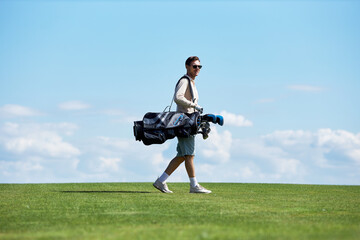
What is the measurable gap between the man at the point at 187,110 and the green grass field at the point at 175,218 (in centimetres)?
143

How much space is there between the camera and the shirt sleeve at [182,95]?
10.3 m

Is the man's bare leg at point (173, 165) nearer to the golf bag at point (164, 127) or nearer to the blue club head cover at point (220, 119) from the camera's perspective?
the golf bag at point (164, 127)

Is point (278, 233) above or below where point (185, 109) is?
below

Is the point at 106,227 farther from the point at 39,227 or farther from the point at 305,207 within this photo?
the point at 305,207

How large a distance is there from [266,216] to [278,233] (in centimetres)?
156

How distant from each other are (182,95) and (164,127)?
76 centimetres

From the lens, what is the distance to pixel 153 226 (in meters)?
5.89

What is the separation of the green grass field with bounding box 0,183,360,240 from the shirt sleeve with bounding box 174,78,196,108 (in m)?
2.04

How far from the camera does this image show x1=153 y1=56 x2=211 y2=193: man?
10414 millimetres

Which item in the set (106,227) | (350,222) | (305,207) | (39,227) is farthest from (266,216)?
(39,227)

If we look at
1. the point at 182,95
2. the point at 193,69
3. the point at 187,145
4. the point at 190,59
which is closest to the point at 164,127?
the point at 187,145

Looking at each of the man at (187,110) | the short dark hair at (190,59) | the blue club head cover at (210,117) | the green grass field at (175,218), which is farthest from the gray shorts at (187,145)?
the short dark hair at (190,59)

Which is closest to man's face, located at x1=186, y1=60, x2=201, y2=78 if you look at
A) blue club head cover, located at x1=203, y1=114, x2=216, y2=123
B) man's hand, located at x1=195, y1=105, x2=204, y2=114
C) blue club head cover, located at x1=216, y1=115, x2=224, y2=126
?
man's hand, located at x1=195, y1=105, x2=204, y2=114

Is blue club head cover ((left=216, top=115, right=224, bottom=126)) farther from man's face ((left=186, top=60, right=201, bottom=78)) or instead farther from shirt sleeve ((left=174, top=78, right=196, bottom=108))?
man's face ((left=186, top=60, right=201, bottom=78))
